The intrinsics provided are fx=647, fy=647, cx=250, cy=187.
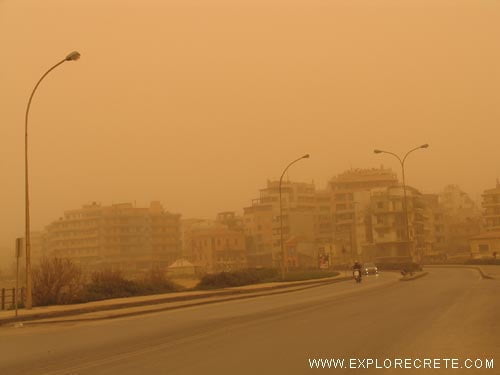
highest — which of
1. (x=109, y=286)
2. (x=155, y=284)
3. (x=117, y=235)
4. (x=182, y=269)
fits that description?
(x=117, y=235)

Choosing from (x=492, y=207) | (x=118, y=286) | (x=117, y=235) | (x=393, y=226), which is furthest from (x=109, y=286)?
(x=492, y=207)

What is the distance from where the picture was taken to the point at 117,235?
9938 cm

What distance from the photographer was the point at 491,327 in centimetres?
1424

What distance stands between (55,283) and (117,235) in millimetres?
69883

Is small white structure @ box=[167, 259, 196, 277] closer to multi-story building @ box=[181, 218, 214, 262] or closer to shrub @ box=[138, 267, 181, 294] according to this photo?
shrub @ box=[138, 267, 181, 294]

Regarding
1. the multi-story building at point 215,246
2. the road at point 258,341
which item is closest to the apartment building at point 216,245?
the multi-story building at point 215,246

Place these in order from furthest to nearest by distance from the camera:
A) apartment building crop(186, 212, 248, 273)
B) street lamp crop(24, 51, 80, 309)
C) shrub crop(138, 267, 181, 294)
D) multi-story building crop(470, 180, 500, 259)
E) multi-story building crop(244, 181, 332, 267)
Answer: multi-story building crop(244, 181, 332, 267)
apartment building crop(186, 212, 248, 273)
multi-story building crop(470, 180, 500, 259)
shrub crop(138, 267, 181, 294)
street lamp crop(24, 51, 80, 309)

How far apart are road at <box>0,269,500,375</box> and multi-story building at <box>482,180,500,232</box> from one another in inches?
4235

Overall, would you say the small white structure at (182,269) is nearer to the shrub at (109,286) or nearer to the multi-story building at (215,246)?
the shrub at (109,286)

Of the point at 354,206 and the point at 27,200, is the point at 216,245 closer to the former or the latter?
the point at 354,206

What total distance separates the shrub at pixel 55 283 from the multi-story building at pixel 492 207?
341 ft

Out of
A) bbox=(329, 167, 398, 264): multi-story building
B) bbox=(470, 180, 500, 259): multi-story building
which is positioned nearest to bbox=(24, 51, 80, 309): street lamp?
bbox=(329, 167, 398, 264): multi-story building

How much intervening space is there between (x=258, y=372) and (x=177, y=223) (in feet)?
333

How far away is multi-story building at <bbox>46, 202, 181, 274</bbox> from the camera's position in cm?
9494
